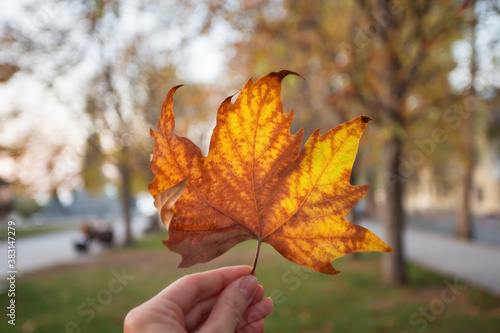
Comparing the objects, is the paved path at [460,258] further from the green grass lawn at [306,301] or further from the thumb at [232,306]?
the thumb at [232,306]

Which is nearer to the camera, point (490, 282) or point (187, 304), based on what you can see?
point (187, 304)

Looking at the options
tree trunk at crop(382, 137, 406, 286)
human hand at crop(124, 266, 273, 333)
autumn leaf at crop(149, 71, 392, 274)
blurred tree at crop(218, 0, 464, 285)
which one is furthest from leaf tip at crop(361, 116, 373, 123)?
tree trunk at crop(382, 137, 406, 286)

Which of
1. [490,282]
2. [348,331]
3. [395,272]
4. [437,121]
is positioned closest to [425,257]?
[490,282]

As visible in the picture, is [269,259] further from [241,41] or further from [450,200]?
[450,200]

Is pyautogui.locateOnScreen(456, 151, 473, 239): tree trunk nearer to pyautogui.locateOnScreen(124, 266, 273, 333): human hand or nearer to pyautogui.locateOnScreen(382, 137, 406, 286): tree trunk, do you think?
pyautogui.locateOnScreen(382, 137, 406, 286): tree trunk

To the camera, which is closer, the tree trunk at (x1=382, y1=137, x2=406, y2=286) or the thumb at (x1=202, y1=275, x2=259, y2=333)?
the thumb at (x1=202, y1=275, x2=259, y2=333)

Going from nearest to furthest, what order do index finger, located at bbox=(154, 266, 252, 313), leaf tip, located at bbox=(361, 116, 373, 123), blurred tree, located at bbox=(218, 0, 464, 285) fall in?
leaf tip, located at bbox=(361, 116, 373, 123), index finger, located at bbox=(154, 266, 252, 313), blurred tree, located at bbox=(218, 0, 464, 285)

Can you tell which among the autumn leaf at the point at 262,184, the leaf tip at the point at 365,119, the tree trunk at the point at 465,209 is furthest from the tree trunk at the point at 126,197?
the leaf tip at the point at 365,119

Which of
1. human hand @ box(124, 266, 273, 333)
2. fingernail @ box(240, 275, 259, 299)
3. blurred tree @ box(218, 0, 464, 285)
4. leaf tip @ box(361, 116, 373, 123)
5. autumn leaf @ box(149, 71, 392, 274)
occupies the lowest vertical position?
human hand @ box(124, 266, 273, 333)
